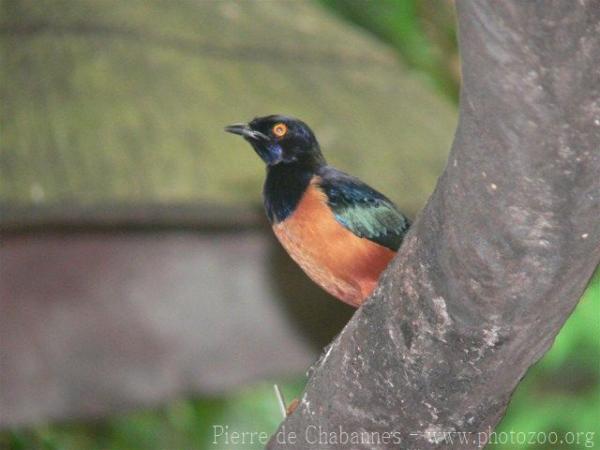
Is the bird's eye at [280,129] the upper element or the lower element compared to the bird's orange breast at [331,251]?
upper

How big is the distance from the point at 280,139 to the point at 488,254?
8.82 ft

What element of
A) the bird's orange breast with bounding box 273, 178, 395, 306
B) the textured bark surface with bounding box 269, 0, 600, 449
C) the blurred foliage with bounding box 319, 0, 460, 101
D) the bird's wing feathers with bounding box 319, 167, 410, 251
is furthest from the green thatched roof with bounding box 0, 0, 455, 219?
the blurred foliage with bounding box 319, 0, 460, 101

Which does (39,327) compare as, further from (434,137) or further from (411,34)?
(411,34)

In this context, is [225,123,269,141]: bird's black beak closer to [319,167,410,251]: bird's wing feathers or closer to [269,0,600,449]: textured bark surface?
[319,167,410,251]: bird's wing feathers

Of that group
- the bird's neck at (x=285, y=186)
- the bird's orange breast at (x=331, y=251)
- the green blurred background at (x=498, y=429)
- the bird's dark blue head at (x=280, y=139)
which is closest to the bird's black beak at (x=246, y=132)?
the bird's dark blue head at (x=280, y=139)

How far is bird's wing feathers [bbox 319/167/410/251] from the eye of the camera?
489 centimetres

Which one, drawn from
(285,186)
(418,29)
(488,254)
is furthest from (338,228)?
(418,29)

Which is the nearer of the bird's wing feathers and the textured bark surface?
the textured bark surface

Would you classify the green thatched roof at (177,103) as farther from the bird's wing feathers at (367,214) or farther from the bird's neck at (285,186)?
the bird's wing feathers at (367,214)

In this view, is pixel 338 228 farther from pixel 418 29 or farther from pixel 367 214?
pixel 418 29

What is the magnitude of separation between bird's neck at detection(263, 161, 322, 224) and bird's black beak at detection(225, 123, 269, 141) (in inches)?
6.4

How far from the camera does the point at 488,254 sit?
2.63 meters

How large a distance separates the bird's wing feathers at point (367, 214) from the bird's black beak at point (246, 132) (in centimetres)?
42

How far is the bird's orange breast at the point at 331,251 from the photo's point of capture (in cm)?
482
